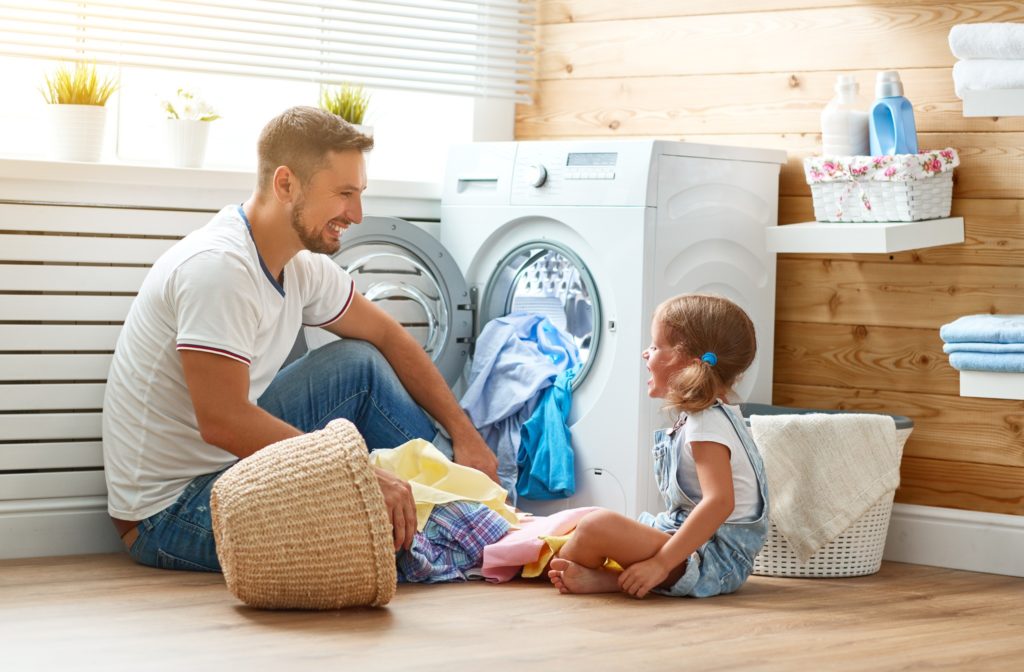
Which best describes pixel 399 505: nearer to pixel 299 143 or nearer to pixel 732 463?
pixel 732 463

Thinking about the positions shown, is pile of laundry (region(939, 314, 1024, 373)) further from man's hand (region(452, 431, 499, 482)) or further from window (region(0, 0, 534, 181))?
window (region(0, 0, 534, 181))

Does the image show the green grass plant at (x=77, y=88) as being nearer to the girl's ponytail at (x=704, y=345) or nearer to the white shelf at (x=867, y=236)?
the girl's ponytail at (x=704, y=345)

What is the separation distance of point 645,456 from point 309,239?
88 centimetres

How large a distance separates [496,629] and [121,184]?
4.45 feet

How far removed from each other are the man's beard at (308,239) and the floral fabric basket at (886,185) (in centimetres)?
110

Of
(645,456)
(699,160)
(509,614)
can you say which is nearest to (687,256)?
(699,160)

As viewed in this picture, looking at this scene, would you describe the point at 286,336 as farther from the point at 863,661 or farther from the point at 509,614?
the point at 863,661

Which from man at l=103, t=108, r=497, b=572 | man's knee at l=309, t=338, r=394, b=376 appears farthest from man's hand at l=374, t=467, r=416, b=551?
man's knee at l=309, t=338, r=394, b=376

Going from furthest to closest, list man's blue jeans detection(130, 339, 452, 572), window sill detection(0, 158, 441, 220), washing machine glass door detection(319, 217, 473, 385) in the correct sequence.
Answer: washing machine glass door detection(319, 217, 473, 385) → window sill detection(0, 158, 441, 220) → man's blue jeans detection(130, 339, 452, 572)

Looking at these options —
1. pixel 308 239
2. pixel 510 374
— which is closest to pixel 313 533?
pixel 308 239

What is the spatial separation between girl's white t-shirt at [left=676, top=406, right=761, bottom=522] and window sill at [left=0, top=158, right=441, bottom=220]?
119 cm

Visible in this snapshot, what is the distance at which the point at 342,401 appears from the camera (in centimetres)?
287

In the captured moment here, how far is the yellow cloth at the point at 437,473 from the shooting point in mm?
2748

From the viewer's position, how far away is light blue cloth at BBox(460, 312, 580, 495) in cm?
312
